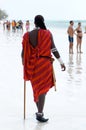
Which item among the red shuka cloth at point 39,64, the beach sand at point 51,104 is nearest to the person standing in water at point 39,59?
the red shuka cloth at point 39,64

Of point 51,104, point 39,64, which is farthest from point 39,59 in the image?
point 51,104

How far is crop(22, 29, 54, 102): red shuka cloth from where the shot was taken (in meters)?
7.62

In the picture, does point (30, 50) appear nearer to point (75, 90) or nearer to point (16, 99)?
point (16, 99)

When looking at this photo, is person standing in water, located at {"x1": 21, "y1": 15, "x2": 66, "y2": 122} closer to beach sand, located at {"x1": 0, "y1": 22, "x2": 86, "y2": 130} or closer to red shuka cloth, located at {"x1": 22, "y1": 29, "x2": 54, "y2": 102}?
red shuka cloth, located at {"x1": 22, "y1": 29, "x2": 54, "y2": 102}

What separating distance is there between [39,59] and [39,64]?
7cm

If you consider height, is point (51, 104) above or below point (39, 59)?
below

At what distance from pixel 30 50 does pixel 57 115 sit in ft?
4.00

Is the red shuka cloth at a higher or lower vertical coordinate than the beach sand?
higher

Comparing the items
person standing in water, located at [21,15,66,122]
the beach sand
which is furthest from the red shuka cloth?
the beach sand

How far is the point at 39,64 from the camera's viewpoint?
25.2 ft

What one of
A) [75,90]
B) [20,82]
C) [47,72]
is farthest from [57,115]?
[20,82]

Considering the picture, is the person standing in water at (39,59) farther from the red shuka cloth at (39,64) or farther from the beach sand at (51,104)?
the beach sand at (51,104)

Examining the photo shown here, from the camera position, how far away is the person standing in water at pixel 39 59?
7617 millimetres

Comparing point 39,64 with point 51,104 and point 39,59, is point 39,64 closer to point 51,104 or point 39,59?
point 39,59
